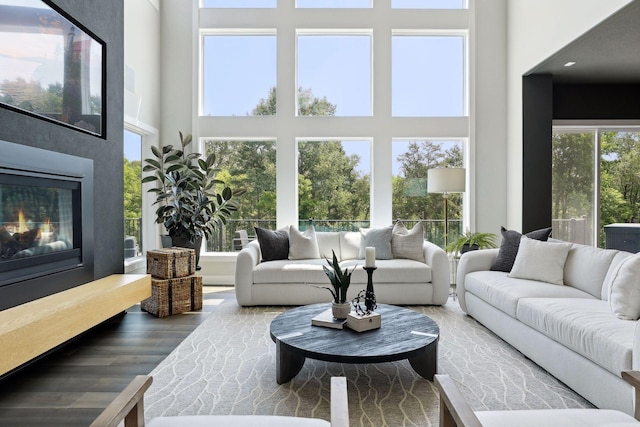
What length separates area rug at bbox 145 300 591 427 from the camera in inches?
86.5

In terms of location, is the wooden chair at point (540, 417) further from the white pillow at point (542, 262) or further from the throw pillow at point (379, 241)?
the throw pillow at point (379, 241)

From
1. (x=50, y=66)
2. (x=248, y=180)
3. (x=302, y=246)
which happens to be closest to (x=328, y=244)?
(x=302, y=246)

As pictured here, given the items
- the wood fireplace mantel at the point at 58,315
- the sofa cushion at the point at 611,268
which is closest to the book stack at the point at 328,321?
the wood fireplace mantel at the point at 58,315

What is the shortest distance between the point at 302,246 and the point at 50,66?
2.90 metres

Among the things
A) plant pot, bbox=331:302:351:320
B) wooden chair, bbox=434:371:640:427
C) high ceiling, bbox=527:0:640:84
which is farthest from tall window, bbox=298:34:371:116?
wooden chair, bbox=434:371:640:427

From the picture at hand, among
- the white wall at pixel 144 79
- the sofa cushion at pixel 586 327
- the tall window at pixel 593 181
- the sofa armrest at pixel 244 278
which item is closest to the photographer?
the sofa cushion at pixel 586 327

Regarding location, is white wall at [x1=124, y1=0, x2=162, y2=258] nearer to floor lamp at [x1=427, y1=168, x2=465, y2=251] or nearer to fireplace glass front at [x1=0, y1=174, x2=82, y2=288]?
fireplace glass front at [x1=0, y1=174, x2=82, y2=288]

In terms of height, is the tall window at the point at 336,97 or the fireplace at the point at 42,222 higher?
the tall window at the point at 336,97

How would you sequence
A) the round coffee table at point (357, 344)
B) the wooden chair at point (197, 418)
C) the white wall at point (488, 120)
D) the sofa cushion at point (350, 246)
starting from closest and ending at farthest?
the wooden chair at point (197, 418) → the round coffee table at point (357, 344) → the sofa cushion at point (350, 246) → the white wall at point (488, 120)

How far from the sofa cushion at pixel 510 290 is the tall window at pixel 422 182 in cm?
200

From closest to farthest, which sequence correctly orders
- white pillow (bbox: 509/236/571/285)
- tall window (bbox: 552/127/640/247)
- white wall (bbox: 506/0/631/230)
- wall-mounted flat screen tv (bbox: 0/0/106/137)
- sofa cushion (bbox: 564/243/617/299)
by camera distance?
1. wall-mounted flat screen tv (bbox: 0/0/106/137)
2. sofa cushion (bbox: 564/243/617/299)
3. white pillow (bbox: 509/236/571/285)
4. white wall (bbox: 506/0/631/230)
5. tall window (bbox: 552/127/640/247)

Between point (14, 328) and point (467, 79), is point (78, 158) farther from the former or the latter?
point (467, 79)

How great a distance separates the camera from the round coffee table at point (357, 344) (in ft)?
7.42

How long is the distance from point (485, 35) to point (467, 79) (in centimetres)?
61
